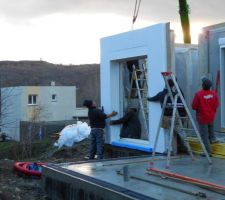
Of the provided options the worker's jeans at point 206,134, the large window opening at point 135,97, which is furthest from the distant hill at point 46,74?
the worker's jeans at point 206,134

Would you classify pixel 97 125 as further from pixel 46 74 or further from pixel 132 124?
pixel 46 74

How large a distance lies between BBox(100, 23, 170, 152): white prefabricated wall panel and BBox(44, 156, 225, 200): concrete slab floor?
1700 mm

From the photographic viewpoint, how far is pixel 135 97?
14.0m

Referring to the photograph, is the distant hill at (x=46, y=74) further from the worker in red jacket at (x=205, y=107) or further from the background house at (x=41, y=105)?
the worker in red jacket at (x=205, y=107)

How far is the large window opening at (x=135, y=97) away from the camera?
1350 centimetres

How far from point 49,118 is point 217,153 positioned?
4624cm

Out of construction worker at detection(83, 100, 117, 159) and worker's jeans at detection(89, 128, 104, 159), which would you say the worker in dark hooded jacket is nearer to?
construction worker at detection(83, 100, 117, 159)

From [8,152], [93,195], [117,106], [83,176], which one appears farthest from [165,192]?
[8,152]

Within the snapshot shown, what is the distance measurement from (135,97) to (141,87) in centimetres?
47

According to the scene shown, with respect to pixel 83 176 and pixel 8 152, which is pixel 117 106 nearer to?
pixel 83 176

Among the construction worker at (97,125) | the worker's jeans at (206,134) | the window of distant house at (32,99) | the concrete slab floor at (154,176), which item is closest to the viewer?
the concrete slab floor at (154,176)

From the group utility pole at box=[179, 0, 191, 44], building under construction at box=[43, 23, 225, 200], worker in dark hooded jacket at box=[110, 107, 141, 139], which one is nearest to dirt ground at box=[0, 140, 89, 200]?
building under construction at box=[43, 23, 225, 200]

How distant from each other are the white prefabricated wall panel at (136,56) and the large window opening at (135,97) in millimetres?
181

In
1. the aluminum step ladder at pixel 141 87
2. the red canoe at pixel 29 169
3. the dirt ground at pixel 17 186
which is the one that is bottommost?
the dirt ground at pixel 17 186
